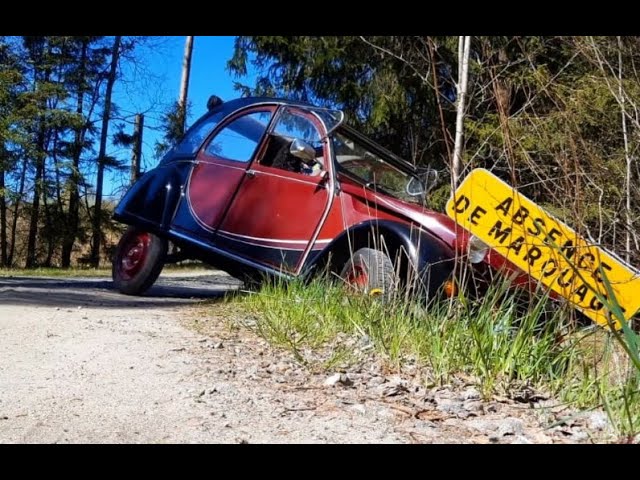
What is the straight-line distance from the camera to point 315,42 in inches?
500

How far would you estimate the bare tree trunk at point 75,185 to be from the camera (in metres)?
21.5

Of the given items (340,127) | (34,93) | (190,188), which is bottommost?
(190,188)

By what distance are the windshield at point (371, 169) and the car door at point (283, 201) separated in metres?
0.20

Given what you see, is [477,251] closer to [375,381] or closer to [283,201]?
[375,381]

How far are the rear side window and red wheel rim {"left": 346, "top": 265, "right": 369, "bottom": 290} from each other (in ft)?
8.87

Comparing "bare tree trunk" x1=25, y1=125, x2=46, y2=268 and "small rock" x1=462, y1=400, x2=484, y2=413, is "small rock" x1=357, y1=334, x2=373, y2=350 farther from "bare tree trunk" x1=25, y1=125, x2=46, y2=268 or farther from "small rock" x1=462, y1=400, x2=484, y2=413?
"bare tree trunk" x1=25, y1=125, x2=46, y2=268

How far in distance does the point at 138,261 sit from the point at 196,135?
1575 mm

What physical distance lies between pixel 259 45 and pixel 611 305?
12036 millimetres

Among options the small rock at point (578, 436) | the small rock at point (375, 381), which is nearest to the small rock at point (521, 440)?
the small rock at point (578, 436)

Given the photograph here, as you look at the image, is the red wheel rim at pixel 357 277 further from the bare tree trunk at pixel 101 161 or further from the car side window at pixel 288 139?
the bare tree trunk at pixel 101 161

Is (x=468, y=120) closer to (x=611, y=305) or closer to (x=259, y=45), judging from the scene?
(x=259, y=45)

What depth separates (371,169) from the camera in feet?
20.1
